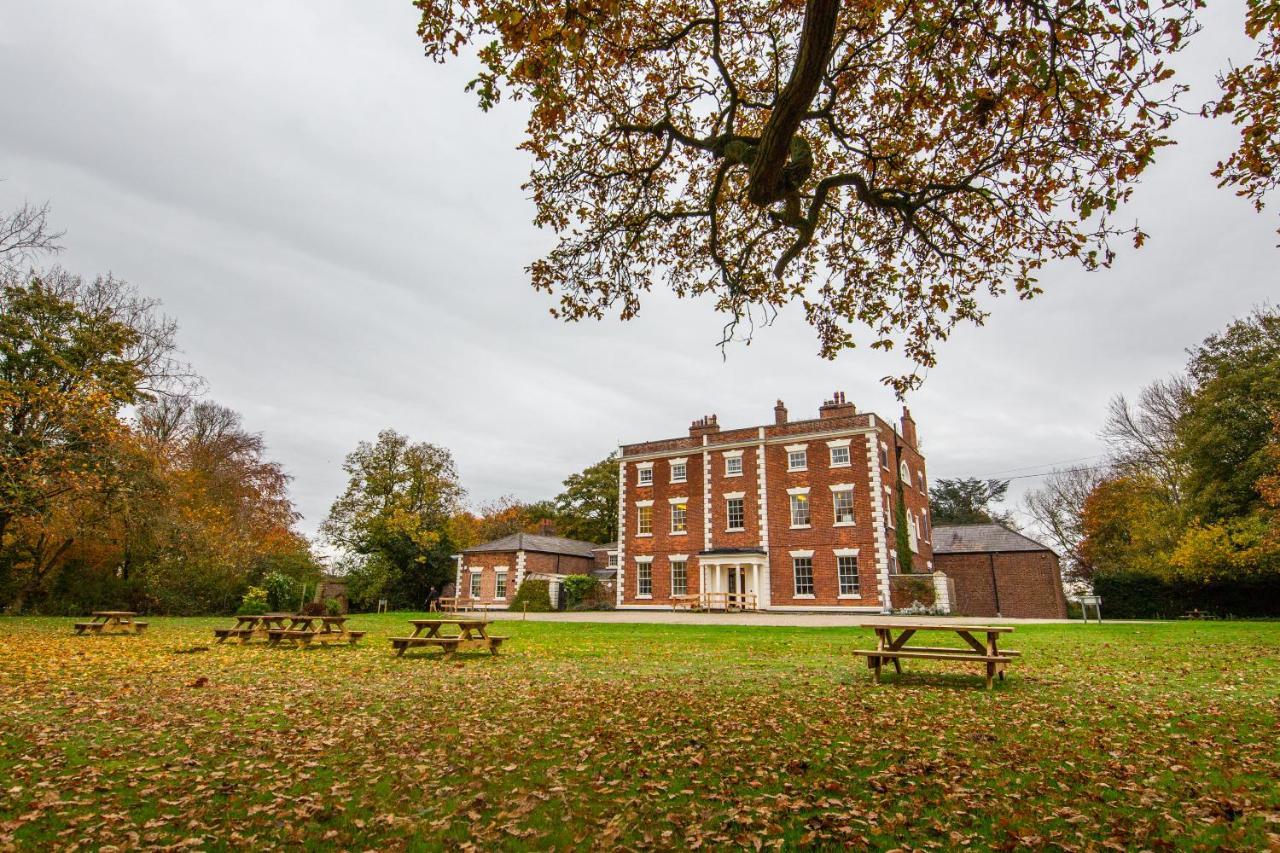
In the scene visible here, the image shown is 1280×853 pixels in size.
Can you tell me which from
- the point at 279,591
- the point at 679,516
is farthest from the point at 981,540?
the point at 279,591

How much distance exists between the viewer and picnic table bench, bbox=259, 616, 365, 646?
47.9ft

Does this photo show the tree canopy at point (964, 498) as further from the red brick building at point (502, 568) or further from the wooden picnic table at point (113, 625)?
the wooden picnic table at point (113, 625)

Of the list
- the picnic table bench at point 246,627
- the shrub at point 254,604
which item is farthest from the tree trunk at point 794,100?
the shrub at point 254,604

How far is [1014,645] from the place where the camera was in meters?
14.7

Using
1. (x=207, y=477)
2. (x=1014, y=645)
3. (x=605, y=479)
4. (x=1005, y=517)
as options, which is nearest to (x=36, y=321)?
(x=207, y=477)

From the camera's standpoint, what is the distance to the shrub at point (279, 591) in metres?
30.4

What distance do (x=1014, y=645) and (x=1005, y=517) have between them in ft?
173

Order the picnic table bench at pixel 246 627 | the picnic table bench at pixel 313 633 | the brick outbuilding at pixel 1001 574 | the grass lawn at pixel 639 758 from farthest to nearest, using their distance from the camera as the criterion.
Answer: the brick outbuilding at pixel 1001 574, the picnic table bench at pixel 246 627, the picnic table bench at pixel 313 633, the grass lawn at pixel 639 758

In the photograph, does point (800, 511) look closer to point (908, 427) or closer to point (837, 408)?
point (837, 408)

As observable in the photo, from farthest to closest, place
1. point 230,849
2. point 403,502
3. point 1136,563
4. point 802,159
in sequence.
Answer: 1. point 403,502
2. point 1136,563
3. point 802,159
4. point 230,849

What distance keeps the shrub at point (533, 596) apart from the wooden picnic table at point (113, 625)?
19985 millimetres

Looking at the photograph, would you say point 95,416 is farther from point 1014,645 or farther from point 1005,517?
point 1005,517

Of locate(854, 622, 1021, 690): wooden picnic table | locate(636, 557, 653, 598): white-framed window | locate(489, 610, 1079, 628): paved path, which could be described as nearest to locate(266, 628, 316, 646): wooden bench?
locate(854, 622, 1021, 690): wooden picnic table

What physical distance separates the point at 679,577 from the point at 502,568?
1219 centimetres
